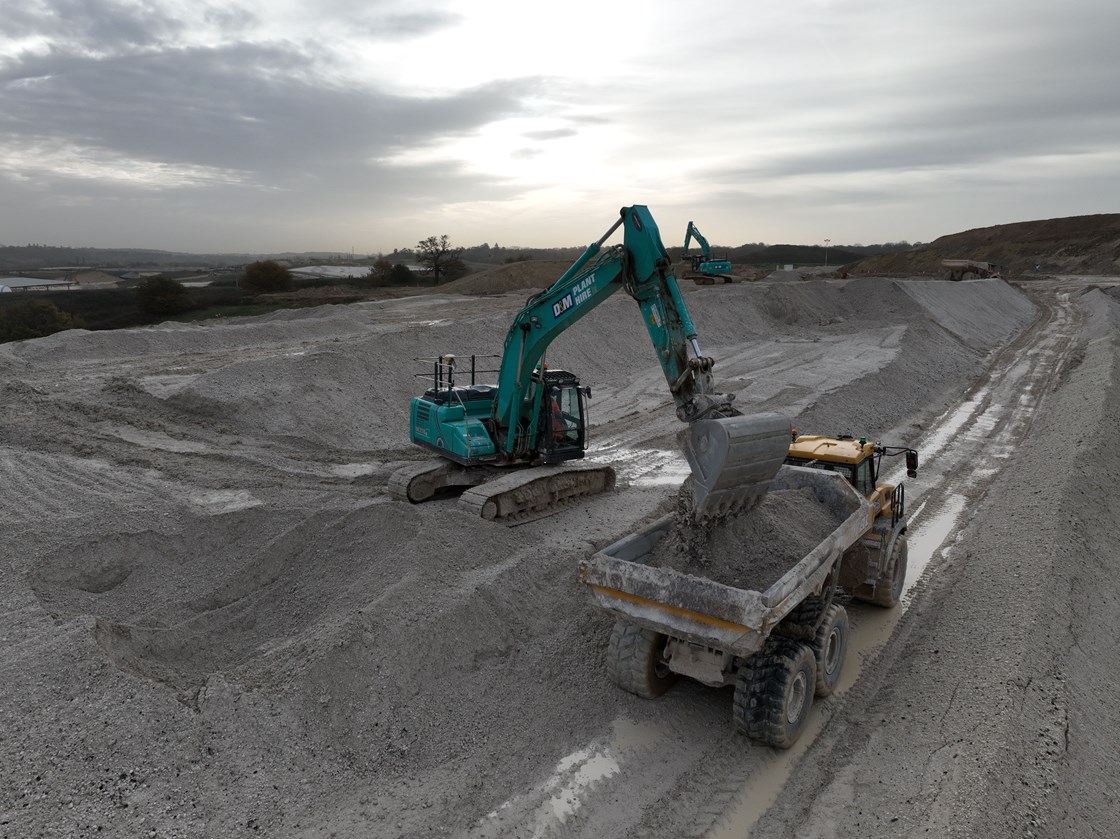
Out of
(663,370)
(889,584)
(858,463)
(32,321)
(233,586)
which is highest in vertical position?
(663,370)

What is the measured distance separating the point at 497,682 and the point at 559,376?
18.6 feet

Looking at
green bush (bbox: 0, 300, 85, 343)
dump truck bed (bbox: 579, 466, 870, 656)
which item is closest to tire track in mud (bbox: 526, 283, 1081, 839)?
dump truck bed (bbox: 579, 466, 870, 656)

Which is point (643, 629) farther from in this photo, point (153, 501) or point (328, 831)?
point (153, 501)

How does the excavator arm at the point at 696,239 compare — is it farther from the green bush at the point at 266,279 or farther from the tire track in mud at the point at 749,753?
the green bush at the point at 266,279

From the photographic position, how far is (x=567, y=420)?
12.0 metres

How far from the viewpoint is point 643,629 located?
6586mm

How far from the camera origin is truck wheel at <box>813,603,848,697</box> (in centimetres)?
665

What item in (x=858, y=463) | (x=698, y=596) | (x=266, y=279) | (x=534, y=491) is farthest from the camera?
(x=266, y=279)

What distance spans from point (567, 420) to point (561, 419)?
0.46 feet

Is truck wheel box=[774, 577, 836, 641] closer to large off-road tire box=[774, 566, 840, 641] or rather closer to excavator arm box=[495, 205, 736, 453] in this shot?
large off-road tire box=[774, 566, 840, 641]

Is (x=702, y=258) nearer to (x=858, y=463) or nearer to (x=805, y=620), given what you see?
(x=858, y=463)

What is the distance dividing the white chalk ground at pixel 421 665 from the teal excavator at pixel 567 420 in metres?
0.60

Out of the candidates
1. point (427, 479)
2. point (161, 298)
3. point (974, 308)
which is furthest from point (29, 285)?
point (974, 308)

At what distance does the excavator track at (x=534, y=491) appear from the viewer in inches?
413
